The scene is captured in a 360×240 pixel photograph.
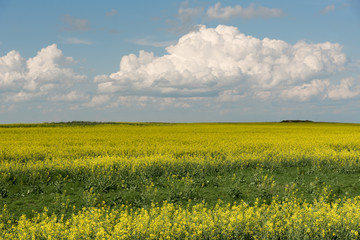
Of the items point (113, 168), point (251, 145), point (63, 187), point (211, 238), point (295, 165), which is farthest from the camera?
point (251, 145)

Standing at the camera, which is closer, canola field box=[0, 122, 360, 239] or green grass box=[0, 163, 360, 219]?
canola field box=[0, 122, 360, 239]

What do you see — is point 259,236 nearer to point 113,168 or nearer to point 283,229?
point 283,229

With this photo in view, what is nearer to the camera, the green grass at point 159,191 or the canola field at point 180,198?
the canola field at point 180,198

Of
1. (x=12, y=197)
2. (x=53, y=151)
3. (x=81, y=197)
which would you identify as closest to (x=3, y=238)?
(x=81, y=197)

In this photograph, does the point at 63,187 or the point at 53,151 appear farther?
the point at 53,151

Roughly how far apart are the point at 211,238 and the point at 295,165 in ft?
41.0

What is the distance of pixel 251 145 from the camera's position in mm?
23141

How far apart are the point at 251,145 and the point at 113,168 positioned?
1230 centimetres

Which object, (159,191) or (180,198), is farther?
(159,191)

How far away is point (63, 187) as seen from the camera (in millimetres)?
12602

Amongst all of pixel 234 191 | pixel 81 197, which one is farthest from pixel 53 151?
pixel 234 191

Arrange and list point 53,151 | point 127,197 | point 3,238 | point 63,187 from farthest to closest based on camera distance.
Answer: point 53,151 < point 63,187 < point 127,197 < point 3,238

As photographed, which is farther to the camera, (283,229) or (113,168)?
(113,168)

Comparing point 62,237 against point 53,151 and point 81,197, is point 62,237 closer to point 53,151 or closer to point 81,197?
point 81,197
